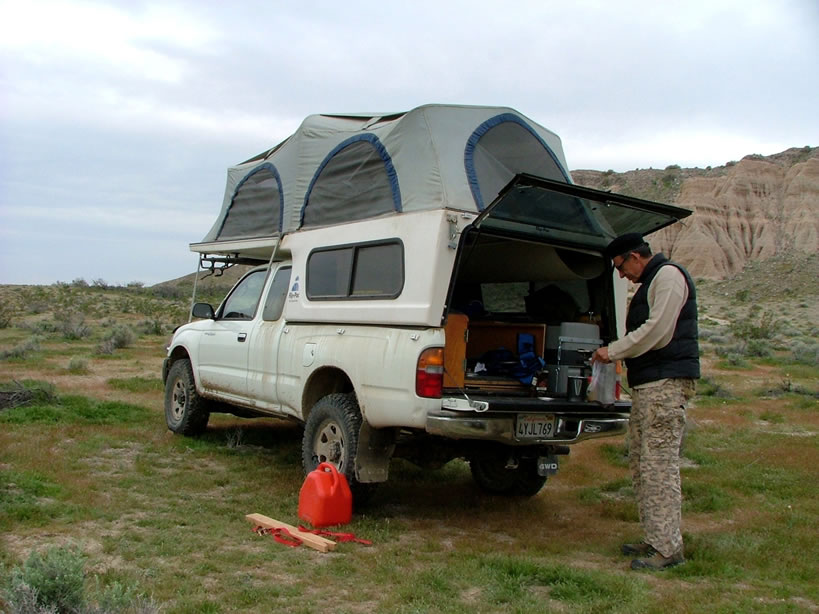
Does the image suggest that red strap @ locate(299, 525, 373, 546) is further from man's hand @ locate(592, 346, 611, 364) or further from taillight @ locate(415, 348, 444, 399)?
man's hand @ locate(592, 346, 611, 364)

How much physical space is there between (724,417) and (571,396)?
6.85 m

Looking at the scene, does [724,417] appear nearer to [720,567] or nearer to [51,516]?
[720,567]

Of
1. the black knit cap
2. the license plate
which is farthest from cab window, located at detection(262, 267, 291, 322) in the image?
the black knit cap

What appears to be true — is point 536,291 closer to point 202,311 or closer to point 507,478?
point 507,478

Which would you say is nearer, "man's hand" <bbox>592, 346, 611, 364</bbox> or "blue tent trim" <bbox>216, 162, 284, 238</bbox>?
"man's hand" <bbox>592, 346, 611, 364</bbox>

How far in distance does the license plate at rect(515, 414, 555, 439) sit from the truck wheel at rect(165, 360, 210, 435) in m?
4.65

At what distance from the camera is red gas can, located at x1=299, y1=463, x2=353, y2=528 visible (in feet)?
19.6

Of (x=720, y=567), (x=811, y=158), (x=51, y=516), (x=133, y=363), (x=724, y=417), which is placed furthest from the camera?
(x=811, y=158)

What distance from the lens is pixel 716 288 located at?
163 feet

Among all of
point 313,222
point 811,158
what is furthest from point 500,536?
point 811,158

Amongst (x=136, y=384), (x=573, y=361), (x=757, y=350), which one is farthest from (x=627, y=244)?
(x=757, y=350)

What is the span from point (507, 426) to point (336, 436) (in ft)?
4.94

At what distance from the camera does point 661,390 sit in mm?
5535

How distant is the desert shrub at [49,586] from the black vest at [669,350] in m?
3.72
